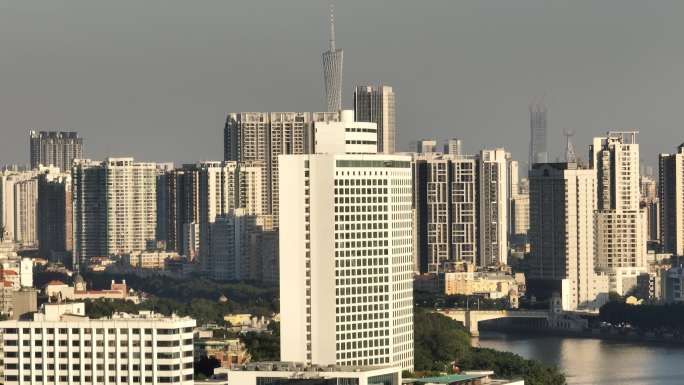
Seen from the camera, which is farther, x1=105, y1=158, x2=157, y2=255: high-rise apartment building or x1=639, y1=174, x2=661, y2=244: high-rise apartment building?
x1=105, y1=158, x2=157, y2=255: high-rise apartment building

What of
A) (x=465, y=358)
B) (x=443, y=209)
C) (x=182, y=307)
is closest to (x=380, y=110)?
(x=443, y=209)

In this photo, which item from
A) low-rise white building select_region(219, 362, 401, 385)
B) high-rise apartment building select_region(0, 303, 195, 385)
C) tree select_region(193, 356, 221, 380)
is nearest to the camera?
high-rise apartment building select_region(0, 303, 195, 385)

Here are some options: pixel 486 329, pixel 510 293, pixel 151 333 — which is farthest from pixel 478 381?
pixel 510 293

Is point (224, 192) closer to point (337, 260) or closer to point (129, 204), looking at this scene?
point (129, 204)

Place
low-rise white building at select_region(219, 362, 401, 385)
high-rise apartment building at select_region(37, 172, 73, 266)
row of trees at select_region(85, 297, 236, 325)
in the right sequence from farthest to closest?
high-rise apartment building at select_region(37, 172, 73, 266) → row of trees at select_region(85, 297, 236, 325) → low-rise white building at select_region(219, 362, 401, 385)

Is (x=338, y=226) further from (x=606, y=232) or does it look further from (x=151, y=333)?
(x=606, y=232)

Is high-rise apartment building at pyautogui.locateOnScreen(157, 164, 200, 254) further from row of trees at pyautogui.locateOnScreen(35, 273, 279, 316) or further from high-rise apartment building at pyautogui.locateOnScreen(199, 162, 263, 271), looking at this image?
row of trees at pyautogui.locateOnScreen(35, 273, 279, 316)

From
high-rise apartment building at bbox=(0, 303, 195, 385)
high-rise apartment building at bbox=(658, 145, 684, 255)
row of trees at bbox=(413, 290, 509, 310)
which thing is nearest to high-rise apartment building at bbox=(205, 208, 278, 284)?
row of trees at bbox=(413, 290, 509, 310)

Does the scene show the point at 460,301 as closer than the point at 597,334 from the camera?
No
